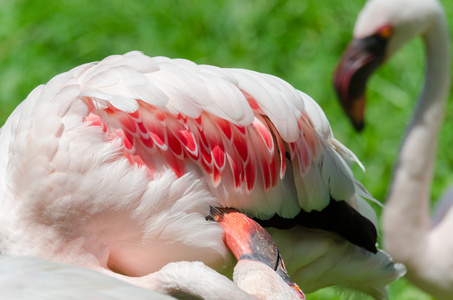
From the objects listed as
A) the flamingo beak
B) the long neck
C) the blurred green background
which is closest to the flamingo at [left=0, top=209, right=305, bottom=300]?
the flamingo beak

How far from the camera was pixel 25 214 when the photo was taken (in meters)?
2.21

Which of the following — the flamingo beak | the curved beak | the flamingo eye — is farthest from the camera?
the flamingo eye

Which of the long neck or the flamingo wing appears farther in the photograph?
the long neck

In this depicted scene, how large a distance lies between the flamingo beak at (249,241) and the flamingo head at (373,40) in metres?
0.91

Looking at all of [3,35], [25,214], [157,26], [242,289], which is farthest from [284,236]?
A: [3,35]

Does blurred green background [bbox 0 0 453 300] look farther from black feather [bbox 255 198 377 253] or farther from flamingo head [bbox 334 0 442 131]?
black feather [bbox 255 198 377 253]

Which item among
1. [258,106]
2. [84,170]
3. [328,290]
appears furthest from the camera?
[328,290]

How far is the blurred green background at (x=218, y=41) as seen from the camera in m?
4.38

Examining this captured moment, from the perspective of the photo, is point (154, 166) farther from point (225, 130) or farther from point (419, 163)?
point (419, 163)

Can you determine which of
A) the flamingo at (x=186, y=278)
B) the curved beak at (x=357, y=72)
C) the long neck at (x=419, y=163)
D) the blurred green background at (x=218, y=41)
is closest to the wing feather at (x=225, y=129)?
the flamingo at (x=186, y=278)

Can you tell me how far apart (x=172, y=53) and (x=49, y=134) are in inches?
98.6

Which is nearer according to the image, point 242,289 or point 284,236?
point 242,289

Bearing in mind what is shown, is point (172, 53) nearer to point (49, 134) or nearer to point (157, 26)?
point (157, 26)

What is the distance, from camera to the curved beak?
10.0ft
